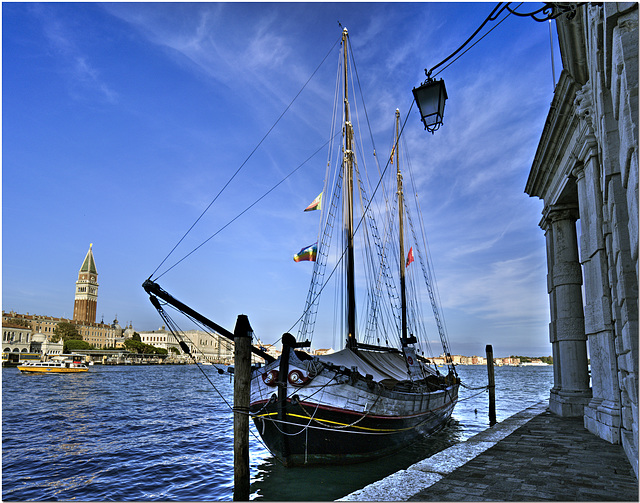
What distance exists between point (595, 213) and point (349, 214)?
36.0 feet

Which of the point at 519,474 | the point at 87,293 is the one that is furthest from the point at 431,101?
the point at 87,293

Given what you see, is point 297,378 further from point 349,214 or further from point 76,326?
point 76,326

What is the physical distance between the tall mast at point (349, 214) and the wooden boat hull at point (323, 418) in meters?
3.80

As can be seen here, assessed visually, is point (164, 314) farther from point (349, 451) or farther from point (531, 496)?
point (531, 496)

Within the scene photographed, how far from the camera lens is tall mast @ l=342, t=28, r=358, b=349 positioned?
16.9 meters

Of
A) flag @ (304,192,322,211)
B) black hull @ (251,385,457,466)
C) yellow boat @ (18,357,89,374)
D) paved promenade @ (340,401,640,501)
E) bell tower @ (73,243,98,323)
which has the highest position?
bell tower @ (73,243,98,323)

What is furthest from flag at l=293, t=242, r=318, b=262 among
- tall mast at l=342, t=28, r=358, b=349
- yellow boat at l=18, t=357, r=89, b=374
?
yellow boat at l=18, t=357, r=89, b=374

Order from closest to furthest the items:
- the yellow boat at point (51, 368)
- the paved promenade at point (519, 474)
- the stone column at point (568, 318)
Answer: the paved promenade at point (519, 474), the stone column at point (568, 318), the yellow boat at point (51, 368)

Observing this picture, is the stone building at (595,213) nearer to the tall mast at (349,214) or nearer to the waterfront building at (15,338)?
the tall mast at (349,214)

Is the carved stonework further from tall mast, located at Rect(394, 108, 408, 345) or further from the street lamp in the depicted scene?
tall mast, located at Rect(394, 108, 408, 345)

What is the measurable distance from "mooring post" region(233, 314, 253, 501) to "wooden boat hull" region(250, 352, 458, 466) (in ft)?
11.0

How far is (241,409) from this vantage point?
27.6 feet

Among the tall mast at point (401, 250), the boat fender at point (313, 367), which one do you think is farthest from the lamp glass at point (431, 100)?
the tall mast at point (401, 250)

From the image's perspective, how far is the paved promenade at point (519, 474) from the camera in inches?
219
